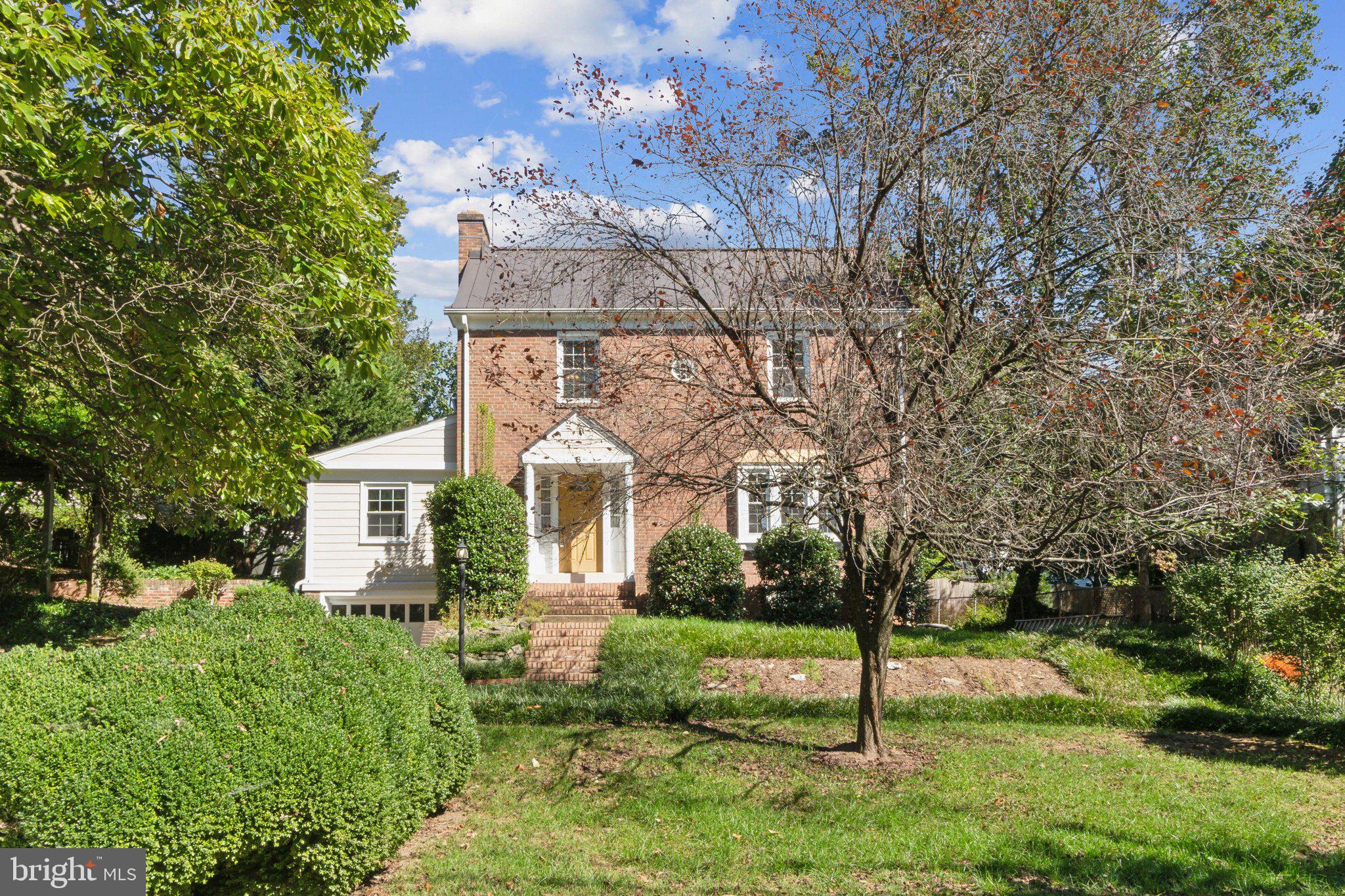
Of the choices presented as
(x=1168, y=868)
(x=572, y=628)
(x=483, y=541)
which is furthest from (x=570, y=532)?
(x=1168, y=868)

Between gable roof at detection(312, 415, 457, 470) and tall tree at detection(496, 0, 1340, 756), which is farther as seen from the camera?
gable roof at detection(312, 415, 457, 470)

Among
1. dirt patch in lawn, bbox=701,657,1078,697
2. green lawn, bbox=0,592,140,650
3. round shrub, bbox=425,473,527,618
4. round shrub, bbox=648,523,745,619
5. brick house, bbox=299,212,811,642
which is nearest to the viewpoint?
green lawn, bbox=0,592,140,650

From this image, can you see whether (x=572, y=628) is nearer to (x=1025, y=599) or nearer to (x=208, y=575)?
(x=1025, y=599)

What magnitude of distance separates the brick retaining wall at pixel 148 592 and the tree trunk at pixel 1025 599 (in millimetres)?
15756

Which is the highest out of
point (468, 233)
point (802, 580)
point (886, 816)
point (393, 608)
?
point (468, 233)

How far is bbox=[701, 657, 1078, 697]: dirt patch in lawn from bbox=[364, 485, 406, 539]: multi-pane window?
8.22 meters

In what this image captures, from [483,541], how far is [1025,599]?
11243 millimetres

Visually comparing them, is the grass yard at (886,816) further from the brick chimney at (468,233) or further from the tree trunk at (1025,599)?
the brick chimney at (468,233)

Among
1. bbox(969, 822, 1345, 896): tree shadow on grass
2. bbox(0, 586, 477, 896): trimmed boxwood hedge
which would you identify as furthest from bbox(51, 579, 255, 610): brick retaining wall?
bbox(969, 822, 1345, 896): tree shadow on grass

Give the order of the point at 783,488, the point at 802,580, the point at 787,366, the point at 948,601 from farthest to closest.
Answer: the point at 948,601
the point at 802,580
the point at 787,366
the point at 783,488

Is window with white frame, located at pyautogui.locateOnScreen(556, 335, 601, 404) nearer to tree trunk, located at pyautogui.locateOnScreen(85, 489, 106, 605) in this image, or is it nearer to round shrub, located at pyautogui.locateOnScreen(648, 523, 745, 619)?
round shrub, located at pyautogui.locateOnScreen(648, 523, 745, 619)

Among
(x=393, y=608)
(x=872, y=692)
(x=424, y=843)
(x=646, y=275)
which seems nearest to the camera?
(x=424, y=843)

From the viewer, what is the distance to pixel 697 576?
15.3 metres

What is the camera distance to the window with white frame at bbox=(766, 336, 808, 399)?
290 inches
